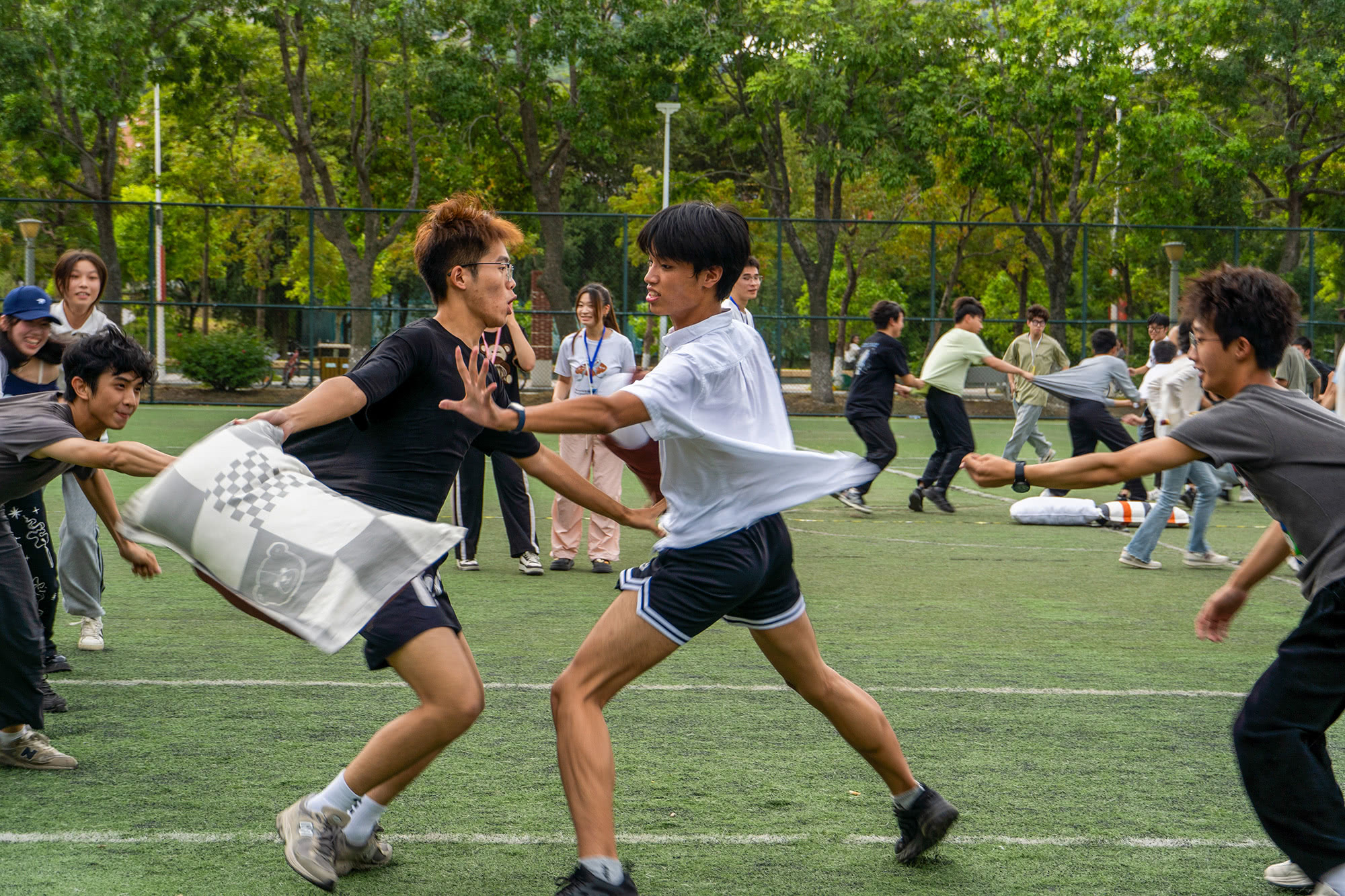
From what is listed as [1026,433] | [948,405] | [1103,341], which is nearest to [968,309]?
[948,405]

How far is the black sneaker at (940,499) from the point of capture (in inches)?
496

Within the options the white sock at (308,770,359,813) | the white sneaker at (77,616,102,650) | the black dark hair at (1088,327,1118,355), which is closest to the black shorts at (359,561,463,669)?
the white sock at (308,770,359,813)

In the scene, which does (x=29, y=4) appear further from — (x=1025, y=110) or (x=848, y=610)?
(x=848, y=610)

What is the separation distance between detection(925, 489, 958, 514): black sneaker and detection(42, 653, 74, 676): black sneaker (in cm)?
864

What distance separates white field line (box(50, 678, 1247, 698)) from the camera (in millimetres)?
5719

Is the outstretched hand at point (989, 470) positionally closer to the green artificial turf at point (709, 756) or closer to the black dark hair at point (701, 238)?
the black dark hair at point (701, 238)

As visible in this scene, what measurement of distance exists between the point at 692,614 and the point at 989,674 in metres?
3.26

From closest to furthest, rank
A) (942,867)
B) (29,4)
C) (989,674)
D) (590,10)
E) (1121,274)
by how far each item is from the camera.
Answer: (942,867) → (989,674) → (29,4) → (590,10) → (1121,274)

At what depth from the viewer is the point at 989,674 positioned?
616cm

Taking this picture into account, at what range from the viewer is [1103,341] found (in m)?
12.9

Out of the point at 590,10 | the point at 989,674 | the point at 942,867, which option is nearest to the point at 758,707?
the point at 989,674

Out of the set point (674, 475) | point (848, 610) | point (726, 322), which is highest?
point (726, 322)

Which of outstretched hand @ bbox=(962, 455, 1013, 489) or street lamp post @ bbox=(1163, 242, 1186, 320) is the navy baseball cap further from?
street lamp post @ bbox=(1163, 242, 1186, 320)

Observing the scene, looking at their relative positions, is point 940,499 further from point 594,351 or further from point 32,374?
point 32,374
